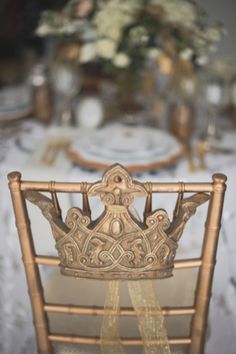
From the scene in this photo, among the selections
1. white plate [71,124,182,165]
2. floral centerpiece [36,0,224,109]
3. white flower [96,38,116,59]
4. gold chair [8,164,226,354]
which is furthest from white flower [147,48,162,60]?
gold chair [8,164,226,354]

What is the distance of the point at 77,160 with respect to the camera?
1.27 meters

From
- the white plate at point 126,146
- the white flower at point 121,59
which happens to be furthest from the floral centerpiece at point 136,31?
the white plate at point 126,146

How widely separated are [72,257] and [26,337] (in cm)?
55

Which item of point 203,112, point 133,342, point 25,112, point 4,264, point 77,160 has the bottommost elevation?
point 133,342

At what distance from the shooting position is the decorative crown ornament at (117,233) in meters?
0.72

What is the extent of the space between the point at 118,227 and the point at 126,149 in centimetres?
55

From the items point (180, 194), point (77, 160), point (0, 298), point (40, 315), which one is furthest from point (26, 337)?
point (180, 194)

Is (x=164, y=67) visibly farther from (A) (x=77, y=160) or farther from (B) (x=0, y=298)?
(B) (x=0, y=298)

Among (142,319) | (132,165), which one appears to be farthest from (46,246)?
(142,319)

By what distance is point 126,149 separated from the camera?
4.18ft

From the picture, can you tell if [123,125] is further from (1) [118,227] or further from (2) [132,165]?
(1) [118,227]

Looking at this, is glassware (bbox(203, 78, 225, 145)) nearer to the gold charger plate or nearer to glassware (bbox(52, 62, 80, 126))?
the gold charger plate

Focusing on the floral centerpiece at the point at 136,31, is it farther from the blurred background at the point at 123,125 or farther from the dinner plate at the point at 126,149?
the dinner plate at the point at 126,149

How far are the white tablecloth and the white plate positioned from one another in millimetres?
48
